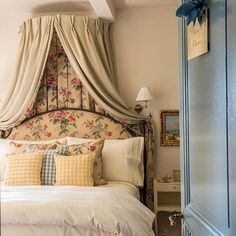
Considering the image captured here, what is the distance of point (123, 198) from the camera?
252 cm

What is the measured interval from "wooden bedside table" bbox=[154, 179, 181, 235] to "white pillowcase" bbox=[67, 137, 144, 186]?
0.24 meters

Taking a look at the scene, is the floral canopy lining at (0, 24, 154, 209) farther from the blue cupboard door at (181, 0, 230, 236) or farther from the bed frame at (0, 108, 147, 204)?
the blue cupboard door at (181, 0, 230, 236)

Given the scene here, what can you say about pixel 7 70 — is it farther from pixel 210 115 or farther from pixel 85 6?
pixel 210 115

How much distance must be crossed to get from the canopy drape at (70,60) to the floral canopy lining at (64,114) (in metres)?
0.12

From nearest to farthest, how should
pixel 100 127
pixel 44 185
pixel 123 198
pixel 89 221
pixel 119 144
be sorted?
pixel 89 221
pixel 123 198
pixel 44 185
pixel 119 144
pixel 100 127

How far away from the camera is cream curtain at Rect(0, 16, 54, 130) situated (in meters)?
3.83

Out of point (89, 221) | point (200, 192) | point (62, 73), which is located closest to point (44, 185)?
point (89, 221)

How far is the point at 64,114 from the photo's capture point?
396 centimetres

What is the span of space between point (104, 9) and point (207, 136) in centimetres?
271

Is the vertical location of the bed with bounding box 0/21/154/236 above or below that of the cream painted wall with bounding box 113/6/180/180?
below

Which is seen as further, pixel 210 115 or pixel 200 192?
pixel 200 192

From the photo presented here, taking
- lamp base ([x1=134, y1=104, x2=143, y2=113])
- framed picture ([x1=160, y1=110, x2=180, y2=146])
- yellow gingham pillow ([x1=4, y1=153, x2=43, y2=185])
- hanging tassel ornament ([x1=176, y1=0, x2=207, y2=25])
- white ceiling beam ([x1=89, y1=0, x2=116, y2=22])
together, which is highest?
white ceiling beam ([x1=89, y1=0, x2=116, y2=22])

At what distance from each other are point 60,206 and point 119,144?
148 cm

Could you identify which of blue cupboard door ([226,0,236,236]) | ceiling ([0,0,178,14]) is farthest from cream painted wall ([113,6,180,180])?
blue cupboard door ([226,0,236,236])
